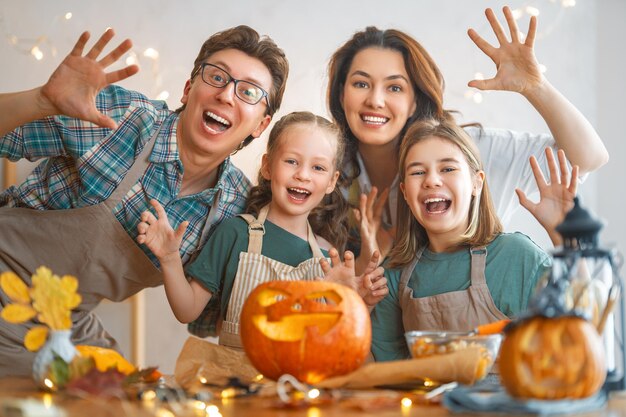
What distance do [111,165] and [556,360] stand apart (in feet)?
3.68

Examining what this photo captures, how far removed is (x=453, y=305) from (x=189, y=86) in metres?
0.83

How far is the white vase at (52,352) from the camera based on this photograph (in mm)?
1023

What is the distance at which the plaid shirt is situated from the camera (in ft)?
5.45

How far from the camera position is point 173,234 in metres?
1.54

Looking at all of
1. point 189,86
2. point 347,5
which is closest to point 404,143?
point 189,86

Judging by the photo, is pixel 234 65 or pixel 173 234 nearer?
pixel 173 234

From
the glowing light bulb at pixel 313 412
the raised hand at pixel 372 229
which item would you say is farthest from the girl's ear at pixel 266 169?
the glowing light bulb at pixel 313 412

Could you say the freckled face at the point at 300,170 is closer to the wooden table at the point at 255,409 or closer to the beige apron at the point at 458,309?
the beige apron at the point at 458,309

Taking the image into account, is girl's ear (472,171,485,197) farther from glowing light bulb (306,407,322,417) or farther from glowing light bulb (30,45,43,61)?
glowing light bulb (30,45,43,61)

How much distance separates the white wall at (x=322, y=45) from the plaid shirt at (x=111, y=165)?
→ 69 centimetres

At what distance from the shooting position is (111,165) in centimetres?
166

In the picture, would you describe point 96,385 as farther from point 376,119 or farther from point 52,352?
point 376,119

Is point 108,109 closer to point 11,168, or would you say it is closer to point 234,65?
point 234,65

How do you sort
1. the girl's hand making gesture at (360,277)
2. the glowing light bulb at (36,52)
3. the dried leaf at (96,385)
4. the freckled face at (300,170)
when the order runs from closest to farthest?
the dried leaf at (96,385) → the girl's hand making gesture at (360,277) → the freckled face at (300,170) → the glowing light bulb at (36,52)
